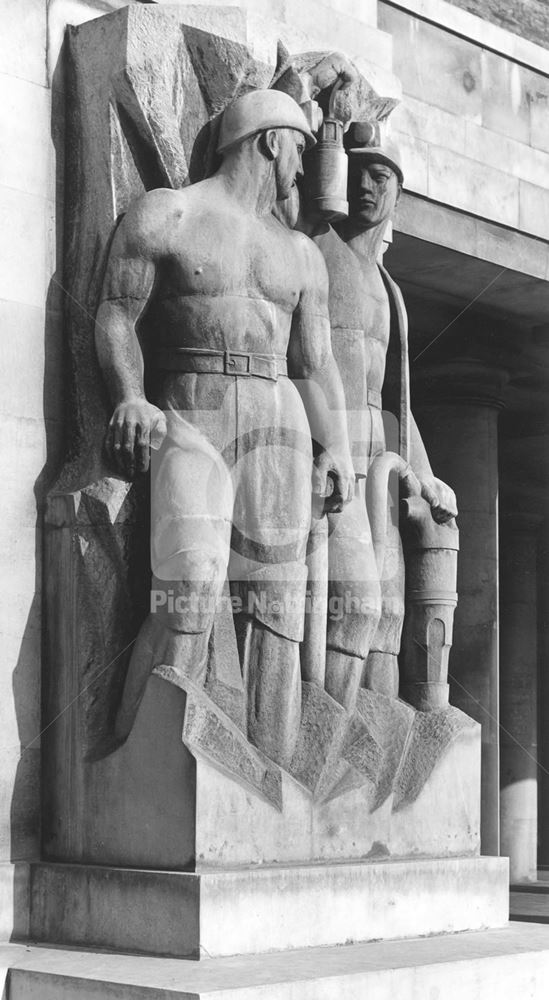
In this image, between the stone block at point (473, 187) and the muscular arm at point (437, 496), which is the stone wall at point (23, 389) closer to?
the muscular arm at point (437, 496)

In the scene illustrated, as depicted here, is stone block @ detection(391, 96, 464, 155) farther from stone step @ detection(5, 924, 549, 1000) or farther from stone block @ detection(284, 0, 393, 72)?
stone step @ detection(5, 924, 549, 1000)

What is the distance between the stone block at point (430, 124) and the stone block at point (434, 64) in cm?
8

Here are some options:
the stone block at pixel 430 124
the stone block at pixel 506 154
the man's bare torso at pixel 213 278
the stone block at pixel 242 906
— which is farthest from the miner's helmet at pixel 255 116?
the stone block at pixel 506 154

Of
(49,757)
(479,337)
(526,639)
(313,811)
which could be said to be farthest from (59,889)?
(526,639)

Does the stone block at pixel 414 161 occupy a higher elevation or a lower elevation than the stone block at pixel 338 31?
lower

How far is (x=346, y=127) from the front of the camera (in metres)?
9.74

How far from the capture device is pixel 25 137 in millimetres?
8859

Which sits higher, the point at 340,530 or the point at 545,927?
the point at 340,530

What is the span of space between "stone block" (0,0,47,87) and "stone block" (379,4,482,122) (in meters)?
4.00

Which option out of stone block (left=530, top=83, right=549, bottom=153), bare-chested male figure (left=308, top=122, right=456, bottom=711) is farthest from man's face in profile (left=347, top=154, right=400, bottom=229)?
stone block (left=530, top=83, right=549, bottom=153)

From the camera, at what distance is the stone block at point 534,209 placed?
13.7 m

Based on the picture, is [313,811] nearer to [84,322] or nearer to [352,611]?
[352,611]

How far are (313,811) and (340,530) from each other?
1.50 meters

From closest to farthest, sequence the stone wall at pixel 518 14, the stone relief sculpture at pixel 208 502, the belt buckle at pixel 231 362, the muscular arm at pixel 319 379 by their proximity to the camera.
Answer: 1. the stone relief sculpture at pixel 208 502
2. the belt buckle at pixel 231 362
3. the muscular arm at pixel 319 379
4. the stone wall at pixel 518 14
